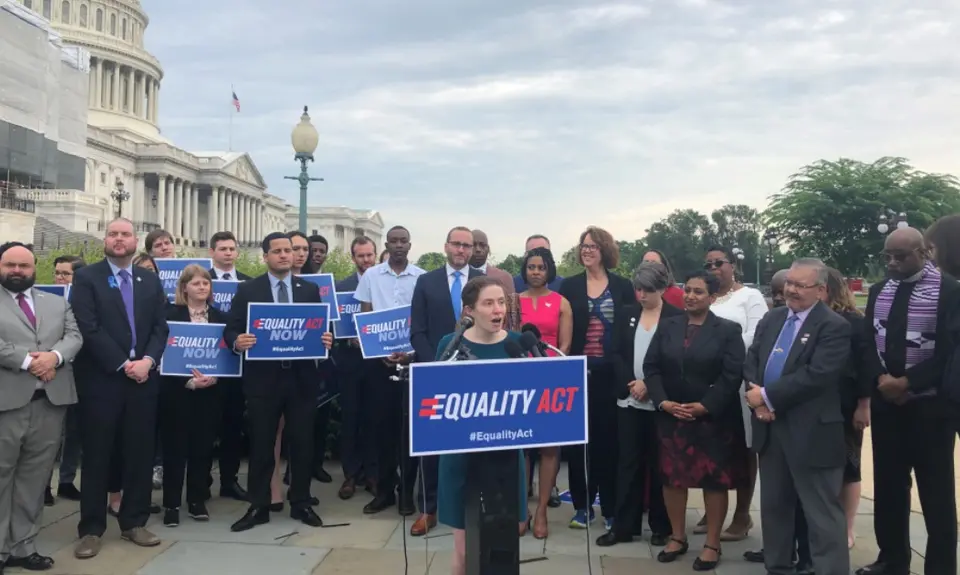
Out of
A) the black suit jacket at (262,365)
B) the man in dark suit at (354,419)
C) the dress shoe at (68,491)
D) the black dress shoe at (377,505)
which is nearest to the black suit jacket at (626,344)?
the black dress shoe at (377,505)

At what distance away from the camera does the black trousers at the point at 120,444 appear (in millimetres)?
5789

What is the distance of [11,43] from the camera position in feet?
160

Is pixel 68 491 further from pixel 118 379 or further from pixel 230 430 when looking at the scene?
pixel 118 379

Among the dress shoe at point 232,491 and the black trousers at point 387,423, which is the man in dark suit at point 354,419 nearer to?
the black trousers at point 387,423

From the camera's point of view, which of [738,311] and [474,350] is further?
[738,311]

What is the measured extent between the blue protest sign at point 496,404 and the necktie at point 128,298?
328 centimetres

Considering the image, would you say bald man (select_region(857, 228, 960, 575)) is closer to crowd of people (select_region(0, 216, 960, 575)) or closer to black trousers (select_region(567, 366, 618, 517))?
crowd of people (select_region(0, 216, 960, 575))

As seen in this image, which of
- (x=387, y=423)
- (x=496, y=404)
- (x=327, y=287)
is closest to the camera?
(x=496, y=404)

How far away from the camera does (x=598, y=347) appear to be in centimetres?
648

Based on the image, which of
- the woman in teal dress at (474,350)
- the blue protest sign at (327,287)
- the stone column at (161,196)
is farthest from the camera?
the stone column at (161,196)

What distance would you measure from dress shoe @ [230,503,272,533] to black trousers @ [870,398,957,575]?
479 centimetres

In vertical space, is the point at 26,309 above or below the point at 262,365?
above

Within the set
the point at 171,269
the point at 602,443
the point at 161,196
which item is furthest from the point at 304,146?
the point at 161,196

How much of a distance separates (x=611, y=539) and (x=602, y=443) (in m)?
0.79
